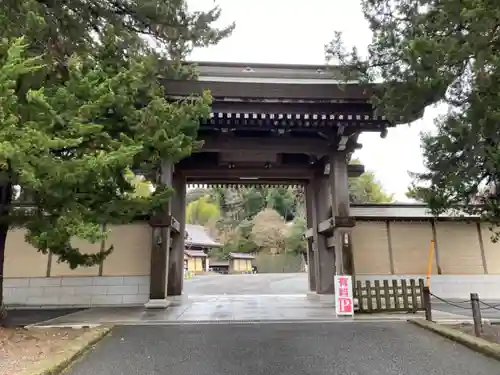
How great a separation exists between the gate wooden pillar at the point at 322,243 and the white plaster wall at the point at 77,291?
499 centimetres

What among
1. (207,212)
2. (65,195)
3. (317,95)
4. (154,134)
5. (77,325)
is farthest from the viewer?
(207,212)

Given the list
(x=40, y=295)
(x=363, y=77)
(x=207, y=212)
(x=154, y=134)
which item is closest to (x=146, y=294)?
(x=40, y=295)

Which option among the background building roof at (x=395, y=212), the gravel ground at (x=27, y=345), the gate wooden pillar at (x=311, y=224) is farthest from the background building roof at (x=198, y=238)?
the gravel ground at (x=27, y=345)

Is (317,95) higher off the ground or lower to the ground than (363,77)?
higher

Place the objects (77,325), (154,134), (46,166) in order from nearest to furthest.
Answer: (46,166)
(154,134)
(77,325)

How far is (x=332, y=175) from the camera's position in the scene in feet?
30.4

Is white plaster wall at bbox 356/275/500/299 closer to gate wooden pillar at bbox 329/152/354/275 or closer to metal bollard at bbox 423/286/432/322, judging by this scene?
gate wooden pillar at bbox 329/152/354/275

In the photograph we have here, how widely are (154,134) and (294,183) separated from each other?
8036 mm

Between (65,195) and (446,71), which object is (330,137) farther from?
(65,195)

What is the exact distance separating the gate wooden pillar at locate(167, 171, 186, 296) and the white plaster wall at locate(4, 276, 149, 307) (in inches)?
44.7

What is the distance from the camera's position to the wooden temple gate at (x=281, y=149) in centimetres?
830

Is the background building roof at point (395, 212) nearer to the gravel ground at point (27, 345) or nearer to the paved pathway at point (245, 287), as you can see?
the paved pathway at point (245, 287)

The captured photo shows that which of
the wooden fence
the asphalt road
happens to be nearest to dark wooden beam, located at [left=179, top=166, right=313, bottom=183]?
the wooden fence

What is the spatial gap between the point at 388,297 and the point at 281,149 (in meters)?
4.32
